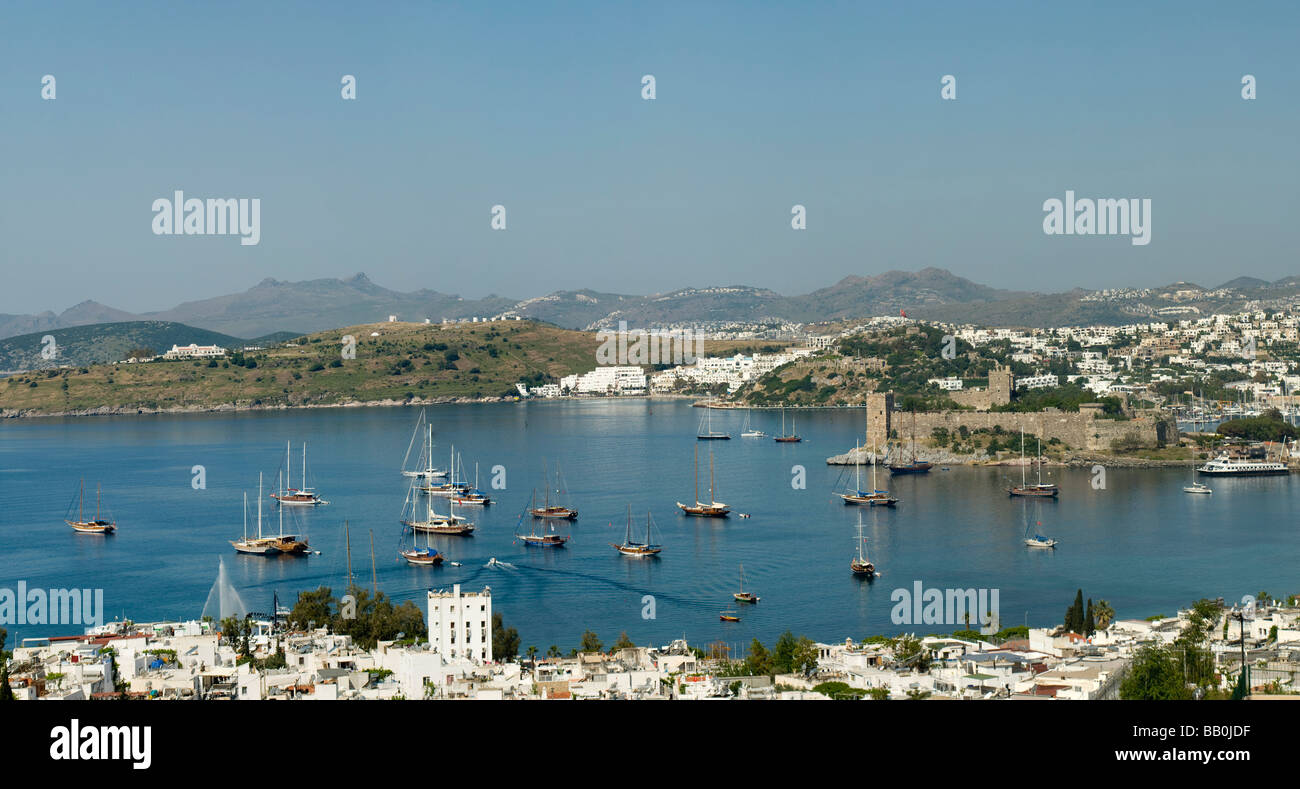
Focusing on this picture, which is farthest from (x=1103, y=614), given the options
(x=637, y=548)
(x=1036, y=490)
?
(x=1036, y=490)

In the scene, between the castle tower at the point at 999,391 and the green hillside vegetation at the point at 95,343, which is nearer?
the castle tower at the point at 999,391

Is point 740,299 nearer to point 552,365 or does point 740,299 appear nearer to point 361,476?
point 552,365

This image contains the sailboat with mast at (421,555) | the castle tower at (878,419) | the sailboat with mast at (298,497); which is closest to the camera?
the sailboat with mast at (421,555)

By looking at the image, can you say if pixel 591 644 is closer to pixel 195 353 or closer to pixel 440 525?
pixel 440 525

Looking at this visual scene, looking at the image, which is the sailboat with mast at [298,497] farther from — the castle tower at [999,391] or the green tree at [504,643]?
the castle tower at [999,391]

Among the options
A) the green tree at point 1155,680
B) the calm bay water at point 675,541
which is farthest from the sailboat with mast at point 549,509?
the green tree at point 1155,680

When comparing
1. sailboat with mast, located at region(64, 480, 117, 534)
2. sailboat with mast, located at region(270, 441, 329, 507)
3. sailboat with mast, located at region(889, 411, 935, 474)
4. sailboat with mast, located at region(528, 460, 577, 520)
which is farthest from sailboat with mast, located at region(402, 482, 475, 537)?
sailboat with mast, located at region(889, 411, 935, 474)

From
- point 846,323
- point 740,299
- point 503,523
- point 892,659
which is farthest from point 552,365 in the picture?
point 740,299
